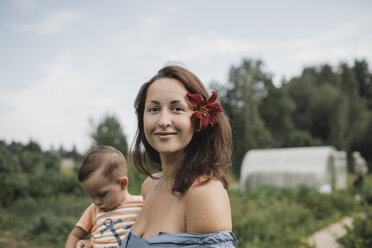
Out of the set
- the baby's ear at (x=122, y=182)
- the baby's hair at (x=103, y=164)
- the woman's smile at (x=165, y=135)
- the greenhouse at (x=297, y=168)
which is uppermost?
the woman's smile at (x=165, y=135)

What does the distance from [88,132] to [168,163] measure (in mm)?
31612

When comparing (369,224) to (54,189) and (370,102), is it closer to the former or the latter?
(54,189)

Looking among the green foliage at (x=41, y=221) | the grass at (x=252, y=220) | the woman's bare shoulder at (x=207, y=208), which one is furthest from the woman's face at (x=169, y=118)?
the green foliage at (x=41, y=221)

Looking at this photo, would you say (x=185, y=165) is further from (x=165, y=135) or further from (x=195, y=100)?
(x=195, y=100)

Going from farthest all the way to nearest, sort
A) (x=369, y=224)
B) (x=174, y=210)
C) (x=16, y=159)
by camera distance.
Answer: (x=16, y=159) < (x=369, y=224) < (x=174, y=210)

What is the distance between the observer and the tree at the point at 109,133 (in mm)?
30375

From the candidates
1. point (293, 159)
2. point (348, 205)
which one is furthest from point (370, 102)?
point (348, 205)

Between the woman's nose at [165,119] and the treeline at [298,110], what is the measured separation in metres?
25.5

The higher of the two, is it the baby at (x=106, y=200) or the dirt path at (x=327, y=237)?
the baby at (x=106, y=200)

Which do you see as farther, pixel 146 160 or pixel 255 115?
pixel 255 115

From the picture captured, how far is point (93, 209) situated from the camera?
213 cm

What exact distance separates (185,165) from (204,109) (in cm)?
28

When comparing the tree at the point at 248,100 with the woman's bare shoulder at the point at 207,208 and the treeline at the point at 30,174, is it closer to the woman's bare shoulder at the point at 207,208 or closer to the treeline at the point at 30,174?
the treeline at the point at 30,174

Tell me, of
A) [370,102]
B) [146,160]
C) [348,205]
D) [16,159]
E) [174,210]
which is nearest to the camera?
[174,210]
